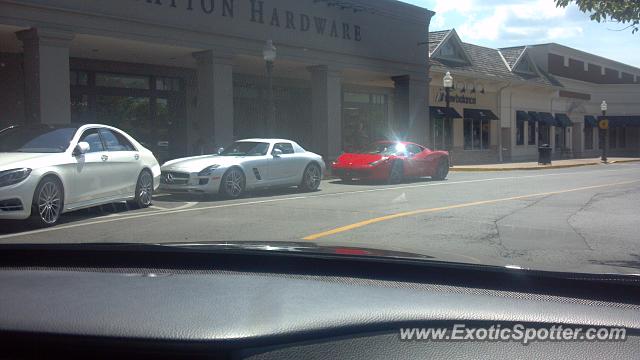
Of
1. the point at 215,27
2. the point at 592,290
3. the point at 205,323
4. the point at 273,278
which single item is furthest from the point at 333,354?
the point at 215,27

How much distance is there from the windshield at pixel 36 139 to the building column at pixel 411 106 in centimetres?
1786

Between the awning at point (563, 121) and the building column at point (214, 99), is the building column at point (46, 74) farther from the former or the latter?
the awning at point (563, 121)

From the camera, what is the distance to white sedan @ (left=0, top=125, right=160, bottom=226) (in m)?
8.39

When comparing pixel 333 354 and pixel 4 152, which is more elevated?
pixel 4 152

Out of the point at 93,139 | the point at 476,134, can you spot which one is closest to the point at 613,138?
the point at 476,134

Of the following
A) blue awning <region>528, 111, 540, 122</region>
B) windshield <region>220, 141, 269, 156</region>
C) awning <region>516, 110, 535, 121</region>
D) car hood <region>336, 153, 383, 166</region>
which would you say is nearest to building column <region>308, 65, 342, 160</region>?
car hood <region>336, 153, 383, 166</region>

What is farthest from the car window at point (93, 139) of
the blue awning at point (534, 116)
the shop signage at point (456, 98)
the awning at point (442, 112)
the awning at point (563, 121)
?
the awning at point (563, 121)

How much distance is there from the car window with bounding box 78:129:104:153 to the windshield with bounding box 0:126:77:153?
0.63 ft

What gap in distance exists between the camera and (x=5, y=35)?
15422mm

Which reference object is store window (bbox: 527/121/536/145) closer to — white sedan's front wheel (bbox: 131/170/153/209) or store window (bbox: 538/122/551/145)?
store window (bbox: 538/122/551/145)

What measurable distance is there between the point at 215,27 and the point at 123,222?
33.3 ft

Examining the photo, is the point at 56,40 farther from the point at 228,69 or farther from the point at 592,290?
the point at 592,290

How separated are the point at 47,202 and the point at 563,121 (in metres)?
40.2

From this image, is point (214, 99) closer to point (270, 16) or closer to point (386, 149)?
point (270, 16)
